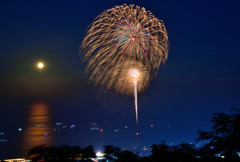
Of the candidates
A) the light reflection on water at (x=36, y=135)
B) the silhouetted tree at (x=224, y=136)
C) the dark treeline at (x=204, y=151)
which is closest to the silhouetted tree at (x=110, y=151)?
the dark treeline at (x=204, y=151)

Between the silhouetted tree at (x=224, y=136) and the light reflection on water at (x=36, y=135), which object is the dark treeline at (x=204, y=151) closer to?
the silhouetted tree at (x=224, y=136)

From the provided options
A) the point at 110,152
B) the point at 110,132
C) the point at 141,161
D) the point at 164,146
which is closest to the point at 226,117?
the point at 164,146

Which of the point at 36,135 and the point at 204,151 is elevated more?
the point at 36,135

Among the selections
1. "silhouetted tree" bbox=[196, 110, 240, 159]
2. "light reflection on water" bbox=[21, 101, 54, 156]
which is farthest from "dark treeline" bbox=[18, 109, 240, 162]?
"light reflection on water" bbox=[21, 101, 54, 156]

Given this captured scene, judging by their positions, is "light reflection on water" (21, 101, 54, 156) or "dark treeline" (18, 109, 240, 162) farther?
"light reflection on water" (21, 101, 54, 156)

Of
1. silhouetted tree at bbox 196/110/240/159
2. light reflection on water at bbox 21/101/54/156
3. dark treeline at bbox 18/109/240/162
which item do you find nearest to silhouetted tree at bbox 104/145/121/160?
dark treeline at bbox 18/109/240/162

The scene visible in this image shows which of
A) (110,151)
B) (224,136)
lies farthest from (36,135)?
(224,136)

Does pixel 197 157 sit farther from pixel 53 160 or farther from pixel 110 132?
pixel 110 132

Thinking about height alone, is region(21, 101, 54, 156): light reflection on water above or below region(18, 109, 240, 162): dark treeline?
above

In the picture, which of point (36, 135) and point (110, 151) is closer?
point (110, 151)

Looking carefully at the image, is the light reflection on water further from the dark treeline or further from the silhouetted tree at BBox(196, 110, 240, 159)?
the silhouetted tree at BBox(196, 110, 240, 159)

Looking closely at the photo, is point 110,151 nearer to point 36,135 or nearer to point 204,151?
point 204,151

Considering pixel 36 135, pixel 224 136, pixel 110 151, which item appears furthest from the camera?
pixel 36 135
